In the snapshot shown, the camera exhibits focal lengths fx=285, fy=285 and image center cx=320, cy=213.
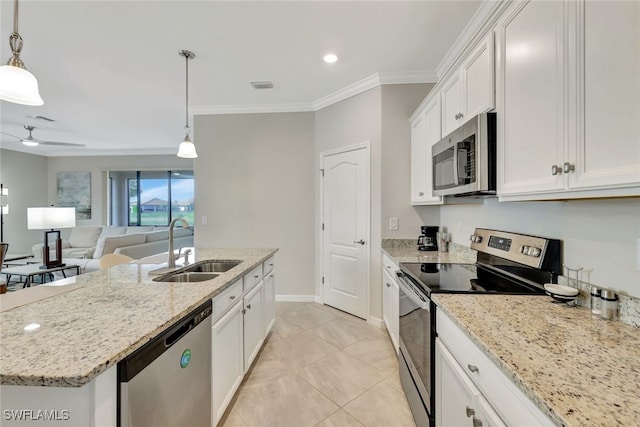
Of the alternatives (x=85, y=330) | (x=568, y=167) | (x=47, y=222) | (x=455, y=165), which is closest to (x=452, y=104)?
(x=455, y=165)

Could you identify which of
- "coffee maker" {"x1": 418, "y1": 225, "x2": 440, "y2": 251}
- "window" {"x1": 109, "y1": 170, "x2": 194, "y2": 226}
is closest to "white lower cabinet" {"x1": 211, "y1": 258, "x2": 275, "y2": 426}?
"coffee maker" {"x1": 418, "y1": 225, "x2": 440, "y2": 251}

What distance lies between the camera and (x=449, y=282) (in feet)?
5.39

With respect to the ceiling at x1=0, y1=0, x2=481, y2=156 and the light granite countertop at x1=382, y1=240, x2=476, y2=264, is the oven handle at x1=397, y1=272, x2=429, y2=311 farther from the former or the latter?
the ceiling at x1=0, y1=0, x2=481, y2=156

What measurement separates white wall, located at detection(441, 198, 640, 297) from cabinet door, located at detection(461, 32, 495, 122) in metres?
0.64

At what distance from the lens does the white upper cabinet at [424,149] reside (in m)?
2.44

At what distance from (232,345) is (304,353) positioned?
963 mm

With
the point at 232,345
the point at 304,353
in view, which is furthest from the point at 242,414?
the point at 304,353

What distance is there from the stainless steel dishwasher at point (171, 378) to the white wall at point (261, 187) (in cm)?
260

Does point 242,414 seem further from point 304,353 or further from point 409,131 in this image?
point 409,131

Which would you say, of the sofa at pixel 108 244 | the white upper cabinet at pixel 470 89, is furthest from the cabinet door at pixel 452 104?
the sofa at pixel 108 244

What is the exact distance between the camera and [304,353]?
2598mm

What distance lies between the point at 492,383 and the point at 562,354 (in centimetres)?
22

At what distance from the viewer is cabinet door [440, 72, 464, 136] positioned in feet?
6.42

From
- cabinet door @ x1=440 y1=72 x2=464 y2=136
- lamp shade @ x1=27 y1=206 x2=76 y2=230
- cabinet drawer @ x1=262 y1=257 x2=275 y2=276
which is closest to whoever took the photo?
cabinet door @ x1=440 y1=72 x2=464 y2=136
